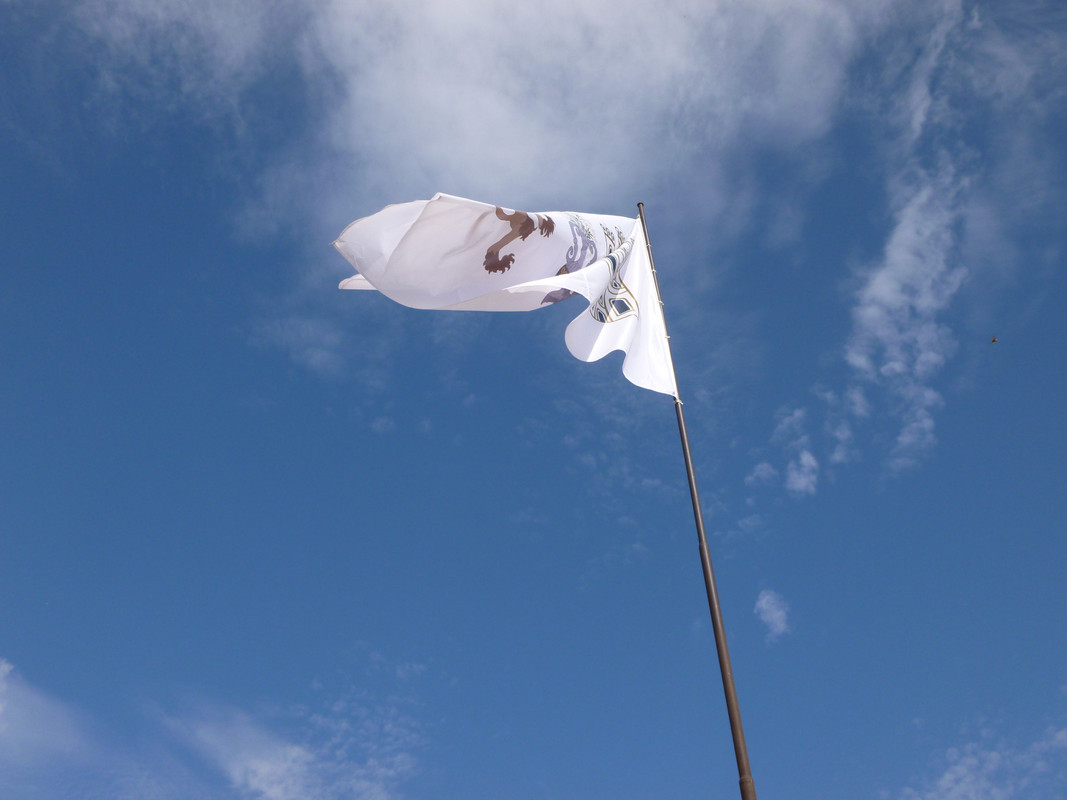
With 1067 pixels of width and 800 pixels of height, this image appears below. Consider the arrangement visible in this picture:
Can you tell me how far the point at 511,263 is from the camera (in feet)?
52.3

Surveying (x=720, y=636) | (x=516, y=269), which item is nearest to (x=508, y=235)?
(x=516, y=269)

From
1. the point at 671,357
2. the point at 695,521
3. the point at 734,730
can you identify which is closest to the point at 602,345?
the point at 671,357

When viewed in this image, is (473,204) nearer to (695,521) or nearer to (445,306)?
(445,306)

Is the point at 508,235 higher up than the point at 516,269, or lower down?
higher up

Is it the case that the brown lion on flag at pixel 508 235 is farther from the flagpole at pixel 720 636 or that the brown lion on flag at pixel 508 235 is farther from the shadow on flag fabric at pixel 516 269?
the flagpole at pixel 720 636

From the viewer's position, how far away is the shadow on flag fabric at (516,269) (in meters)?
14.1

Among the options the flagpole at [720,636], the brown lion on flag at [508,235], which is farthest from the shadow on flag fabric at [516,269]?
the flagpole at [720,636]

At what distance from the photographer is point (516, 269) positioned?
1602 cm

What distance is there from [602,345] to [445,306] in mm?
3408

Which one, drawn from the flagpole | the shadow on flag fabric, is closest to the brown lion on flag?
the shadow on flag fabric

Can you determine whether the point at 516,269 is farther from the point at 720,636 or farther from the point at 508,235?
the point at 720,636

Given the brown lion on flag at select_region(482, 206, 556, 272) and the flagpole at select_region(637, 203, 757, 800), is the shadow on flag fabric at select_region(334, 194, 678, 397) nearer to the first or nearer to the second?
the brown lion on flag at select_region(482, 206, 556, 272)

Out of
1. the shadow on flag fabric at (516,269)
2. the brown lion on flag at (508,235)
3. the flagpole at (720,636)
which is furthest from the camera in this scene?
the brown lion on flag at (508,235)

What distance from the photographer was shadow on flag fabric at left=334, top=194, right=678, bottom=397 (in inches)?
554
